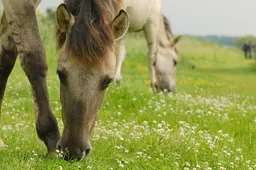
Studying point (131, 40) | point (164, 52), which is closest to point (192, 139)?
point (164, 52)

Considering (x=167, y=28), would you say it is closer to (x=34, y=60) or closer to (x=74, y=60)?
(x=34, y=60)

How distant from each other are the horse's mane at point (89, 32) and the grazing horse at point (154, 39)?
423 cm

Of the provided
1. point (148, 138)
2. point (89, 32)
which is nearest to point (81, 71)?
point (89, 32)

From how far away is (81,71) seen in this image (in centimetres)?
430

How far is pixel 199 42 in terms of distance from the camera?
68812 millimetres

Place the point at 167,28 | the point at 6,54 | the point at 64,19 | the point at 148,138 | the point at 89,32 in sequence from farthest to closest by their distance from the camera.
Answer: the point at 167,28
the point at 148,138
the point at 6,54
the point at 64,19
the point at 89,32

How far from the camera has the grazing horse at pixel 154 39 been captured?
11031 millimetres

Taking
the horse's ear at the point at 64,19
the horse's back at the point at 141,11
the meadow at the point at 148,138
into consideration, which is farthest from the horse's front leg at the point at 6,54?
the horse's back at the point at 141,11

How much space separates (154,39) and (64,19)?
26.7 feet

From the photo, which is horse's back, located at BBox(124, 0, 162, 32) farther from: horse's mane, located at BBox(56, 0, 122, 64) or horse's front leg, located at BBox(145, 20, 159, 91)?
horse's mane, located at BBox(56, 0, 122, 64)

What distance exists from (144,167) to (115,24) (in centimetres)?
135

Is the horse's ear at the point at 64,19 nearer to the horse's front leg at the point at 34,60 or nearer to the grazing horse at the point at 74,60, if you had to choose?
the grazing horse at the point at 74,60

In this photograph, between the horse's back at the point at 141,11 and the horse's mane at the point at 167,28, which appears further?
the horse's mane at the point at 167,28

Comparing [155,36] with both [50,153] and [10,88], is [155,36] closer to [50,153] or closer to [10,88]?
[10,88]
